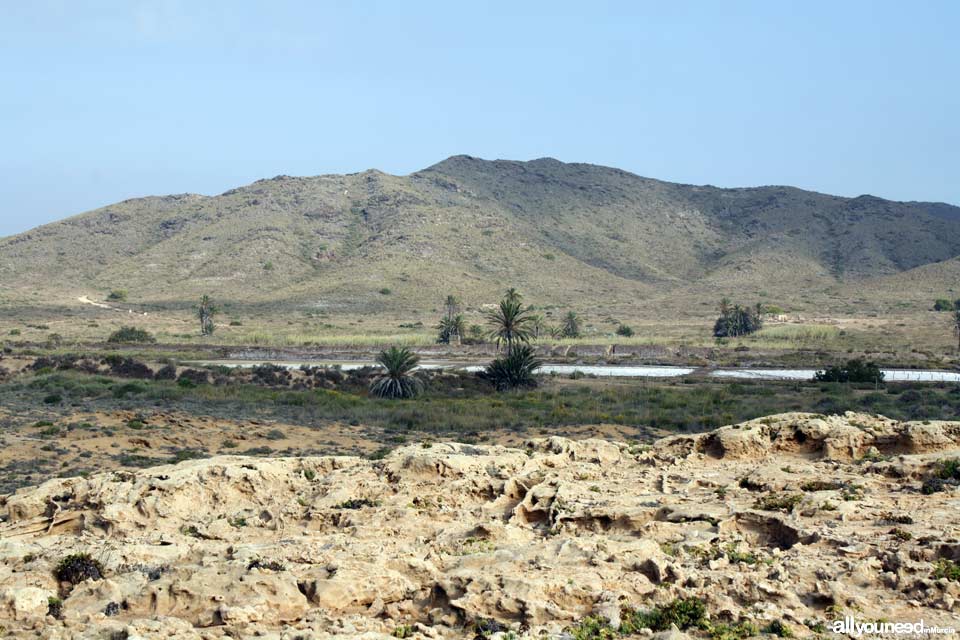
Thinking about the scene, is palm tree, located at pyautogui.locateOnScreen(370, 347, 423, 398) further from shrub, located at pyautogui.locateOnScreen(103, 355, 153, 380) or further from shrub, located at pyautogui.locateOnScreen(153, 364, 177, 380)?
shrub, located at pyautogui.locateOnScreen(103, 355, 153, 380)

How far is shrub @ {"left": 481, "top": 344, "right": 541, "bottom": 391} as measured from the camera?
47.2 meters

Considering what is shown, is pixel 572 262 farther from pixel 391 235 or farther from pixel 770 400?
pixel 770 400

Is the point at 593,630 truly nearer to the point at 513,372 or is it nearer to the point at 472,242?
the point at 513,372

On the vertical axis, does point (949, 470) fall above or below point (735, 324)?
below

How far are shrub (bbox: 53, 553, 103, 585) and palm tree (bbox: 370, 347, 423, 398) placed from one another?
33109mm

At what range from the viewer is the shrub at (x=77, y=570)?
34.2 ft

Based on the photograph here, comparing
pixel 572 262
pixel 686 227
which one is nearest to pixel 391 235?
pixel 572 262

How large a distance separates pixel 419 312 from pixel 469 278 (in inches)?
705

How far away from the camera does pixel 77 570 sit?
10.5 m

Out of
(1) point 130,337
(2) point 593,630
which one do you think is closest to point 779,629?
(2) point 593,630

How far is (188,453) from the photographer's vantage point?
25.0m

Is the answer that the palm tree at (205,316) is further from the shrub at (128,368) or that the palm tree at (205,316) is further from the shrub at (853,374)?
the shrub at (853,374)

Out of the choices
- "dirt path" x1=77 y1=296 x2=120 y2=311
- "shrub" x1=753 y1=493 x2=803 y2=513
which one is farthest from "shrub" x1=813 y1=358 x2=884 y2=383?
"dirt path" x1=77 y1=296 x2=120 y2=311

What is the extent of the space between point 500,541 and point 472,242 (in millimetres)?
124421
